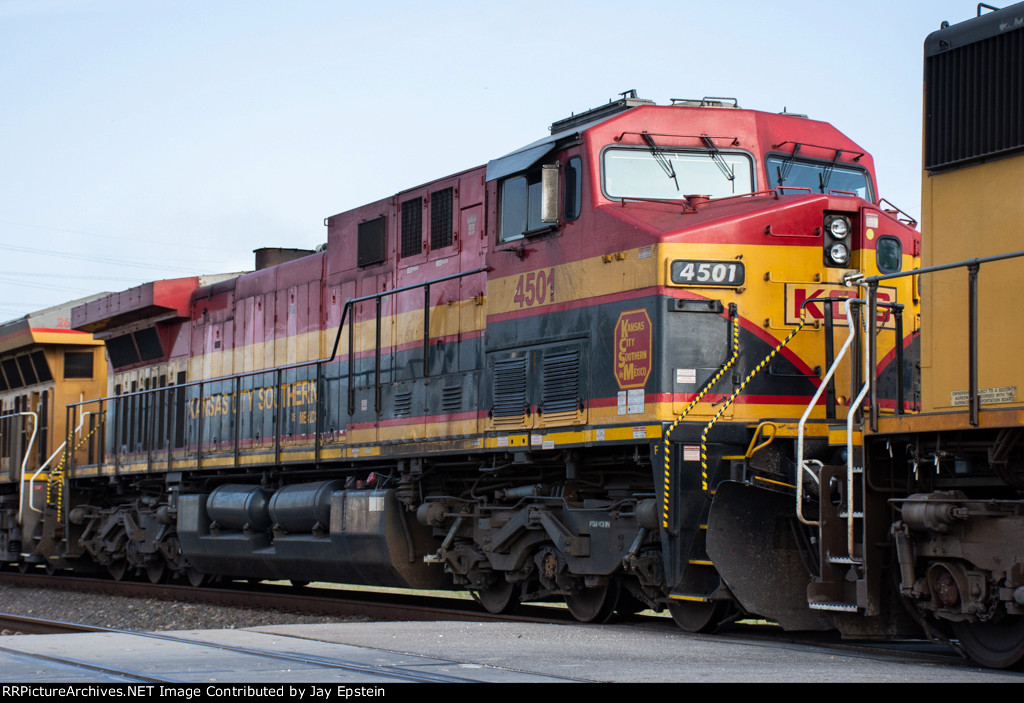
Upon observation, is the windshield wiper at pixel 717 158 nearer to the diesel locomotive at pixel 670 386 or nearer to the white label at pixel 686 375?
the diesel locomotive at pixel 670 386

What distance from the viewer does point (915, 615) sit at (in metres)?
7.57

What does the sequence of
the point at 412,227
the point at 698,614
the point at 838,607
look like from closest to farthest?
the point at 838,607 < the point at 698,614 < the point at 412,227

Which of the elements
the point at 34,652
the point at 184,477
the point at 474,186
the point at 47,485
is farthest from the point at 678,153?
the point at 47,485

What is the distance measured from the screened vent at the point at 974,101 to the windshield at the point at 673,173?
227cm

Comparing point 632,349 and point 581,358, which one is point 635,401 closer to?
point 632,349

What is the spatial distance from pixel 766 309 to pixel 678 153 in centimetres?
150

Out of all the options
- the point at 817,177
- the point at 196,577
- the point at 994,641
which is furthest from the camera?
the point at 196,577

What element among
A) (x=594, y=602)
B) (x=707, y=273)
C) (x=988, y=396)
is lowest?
(x=594, y=602)

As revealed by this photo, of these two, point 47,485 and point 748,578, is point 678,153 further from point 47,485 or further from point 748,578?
point 47,485

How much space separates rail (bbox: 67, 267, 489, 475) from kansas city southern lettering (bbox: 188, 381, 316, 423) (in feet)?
0.08

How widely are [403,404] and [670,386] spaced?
392 centimetres

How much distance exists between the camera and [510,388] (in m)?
10.6

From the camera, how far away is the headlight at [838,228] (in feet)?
30.7

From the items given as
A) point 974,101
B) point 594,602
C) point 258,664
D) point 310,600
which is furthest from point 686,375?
point 310,600
